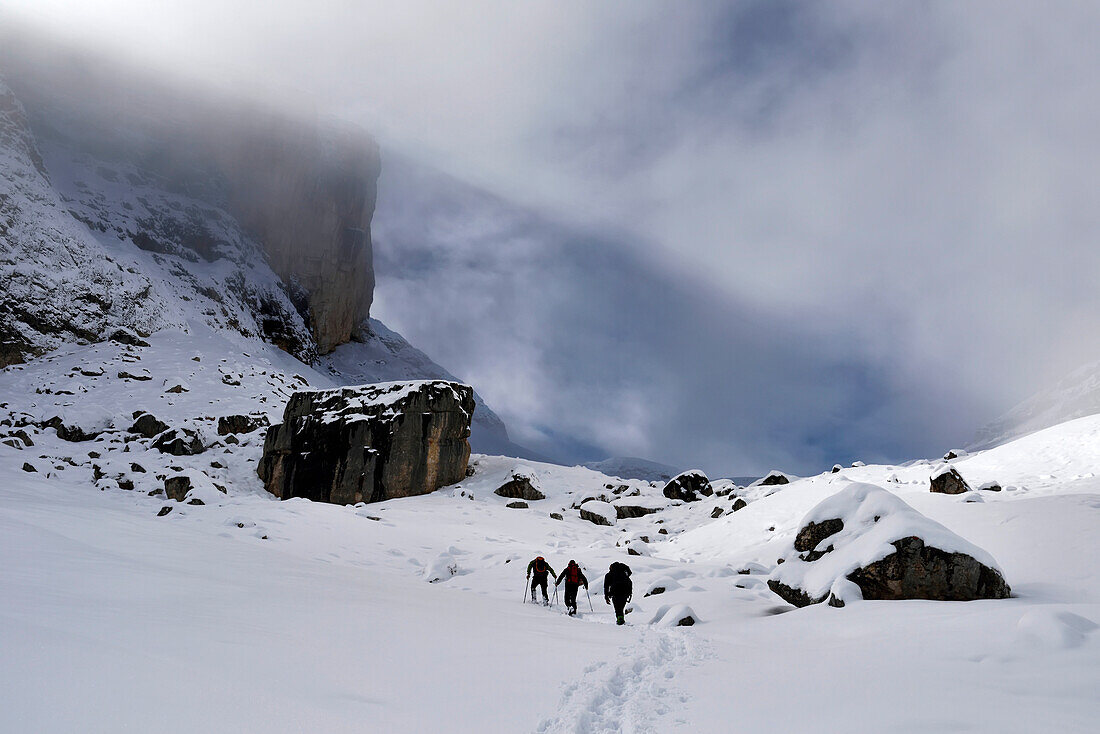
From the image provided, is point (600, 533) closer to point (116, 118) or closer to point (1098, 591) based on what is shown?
point (1098, 591)

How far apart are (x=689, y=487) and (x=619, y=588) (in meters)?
28.8

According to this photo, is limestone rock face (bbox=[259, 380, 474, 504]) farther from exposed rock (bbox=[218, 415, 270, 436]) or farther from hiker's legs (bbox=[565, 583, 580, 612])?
hiker's legs (bbox=[565, 583, 580, 612])

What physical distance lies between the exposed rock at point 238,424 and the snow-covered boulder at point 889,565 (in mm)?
42186

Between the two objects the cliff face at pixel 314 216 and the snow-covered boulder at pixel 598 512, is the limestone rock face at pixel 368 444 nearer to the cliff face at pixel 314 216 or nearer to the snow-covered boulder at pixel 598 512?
the snow-covered boulder at pixel 598 512

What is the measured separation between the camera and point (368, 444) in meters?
37.3

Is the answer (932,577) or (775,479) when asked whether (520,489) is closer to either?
(775,479)

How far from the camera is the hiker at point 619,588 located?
1144cm

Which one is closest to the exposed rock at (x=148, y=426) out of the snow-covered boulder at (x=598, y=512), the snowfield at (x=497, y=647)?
the snowfield at (x=497, y=647)

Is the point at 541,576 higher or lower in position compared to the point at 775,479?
lower

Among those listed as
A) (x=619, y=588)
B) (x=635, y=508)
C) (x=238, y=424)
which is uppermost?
(x=238, y=424)

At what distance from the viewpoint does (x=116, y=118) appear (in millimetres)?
75375

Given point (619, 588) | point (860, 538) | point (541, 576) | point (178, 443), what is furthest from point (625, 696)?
point (178, 443)

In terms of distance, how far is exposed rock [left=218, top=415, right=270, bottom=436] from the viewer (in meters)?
40.8

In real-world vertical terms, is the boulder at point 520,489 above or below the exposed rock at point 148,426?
below
